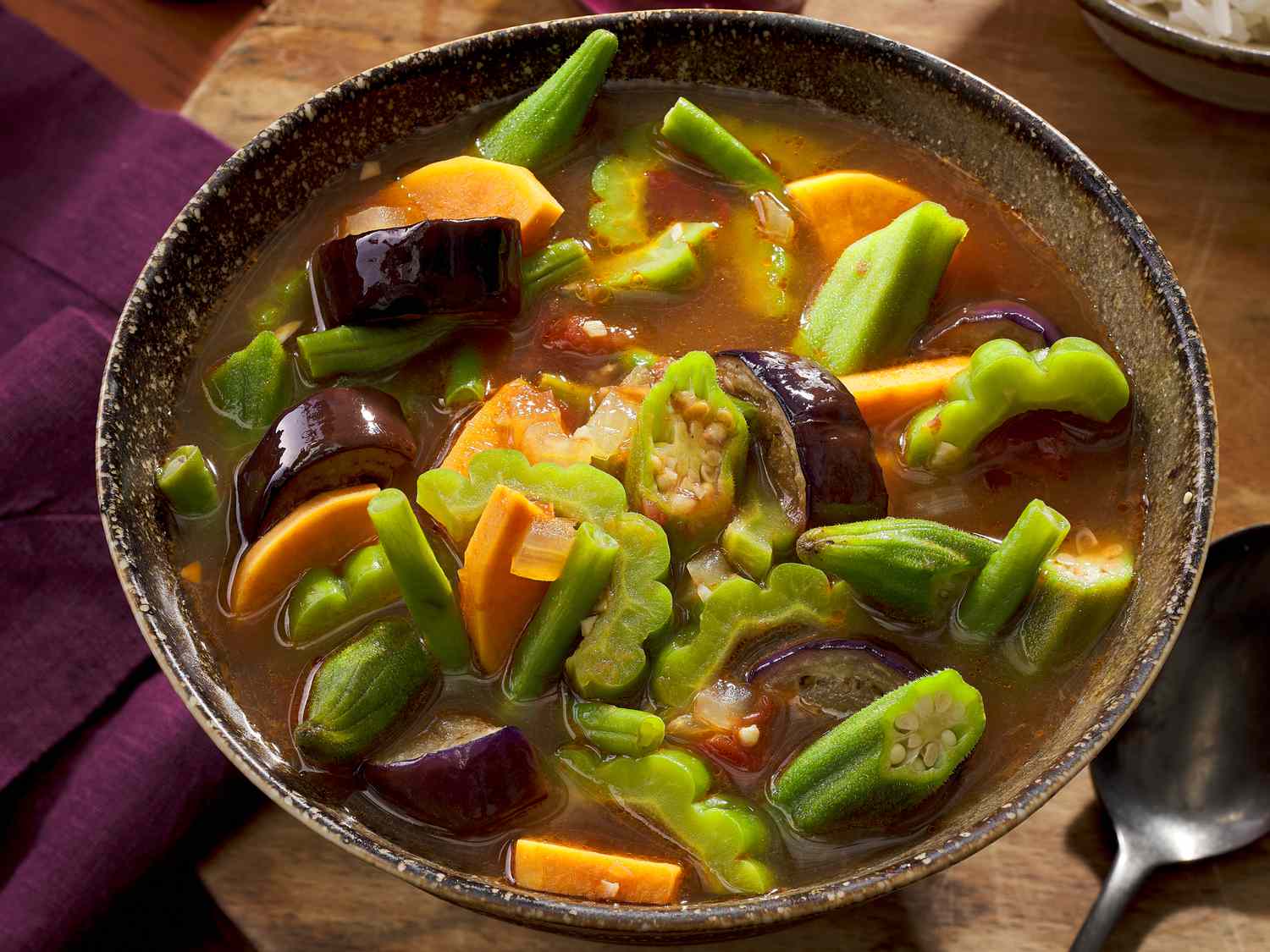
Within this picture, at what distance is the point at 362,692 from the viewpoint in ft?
5.81

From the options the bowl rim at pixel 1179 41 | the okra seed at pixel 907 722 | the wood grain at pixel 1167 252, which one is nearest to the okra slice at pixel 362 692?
the wood grain at pixel 1167 252

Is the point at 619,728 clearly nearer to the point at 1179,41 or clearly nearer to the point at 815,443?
the point at 815,443

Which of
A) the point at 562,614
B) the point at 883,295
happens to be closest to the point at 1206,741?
the point at 883,295

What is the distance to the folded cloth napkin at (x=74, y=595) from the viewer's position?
7.95 feet

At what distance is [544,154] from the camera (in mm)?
2318

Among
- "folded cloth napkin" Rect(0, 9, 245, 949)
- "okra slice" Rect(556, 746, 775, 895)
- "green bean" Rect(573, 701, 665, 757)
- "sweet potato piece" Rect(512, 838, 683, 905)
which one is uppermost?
"green bean" Rect(573, 701, 665, 757)

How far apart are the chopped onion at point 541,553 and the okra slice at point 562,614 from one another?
0.5 inches

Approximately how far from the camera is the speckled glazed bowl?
5.24 feet

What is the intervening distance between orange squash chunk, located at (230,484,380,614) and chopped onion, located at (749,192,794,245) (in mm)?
811

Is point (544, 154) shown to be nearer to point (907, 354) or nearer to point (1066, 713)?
point (907, 354)

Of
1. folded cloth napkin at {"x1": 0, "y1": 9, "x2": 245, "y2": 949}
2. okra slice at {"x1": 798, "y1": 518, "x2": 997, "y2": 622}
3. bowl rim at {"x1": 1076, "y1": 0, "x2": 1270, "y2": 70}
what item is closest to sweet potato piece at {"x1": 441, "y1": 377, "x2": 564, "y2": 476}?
okra slice at {"x1": 798, "y1": 518, "x2": 997, "y2": 622}

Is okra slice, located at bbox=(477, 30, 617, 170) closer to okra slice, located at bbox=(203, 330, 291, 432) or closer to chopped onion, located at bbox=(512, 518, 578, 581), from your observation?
okra slice, located at bbox=(203, 330, 291, 432)

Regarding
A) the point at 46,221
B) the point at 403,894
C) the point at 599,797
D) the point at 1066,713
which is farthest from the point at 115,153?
the point at 1066,713

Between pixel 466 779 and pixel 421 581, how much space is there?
0.26 metres
